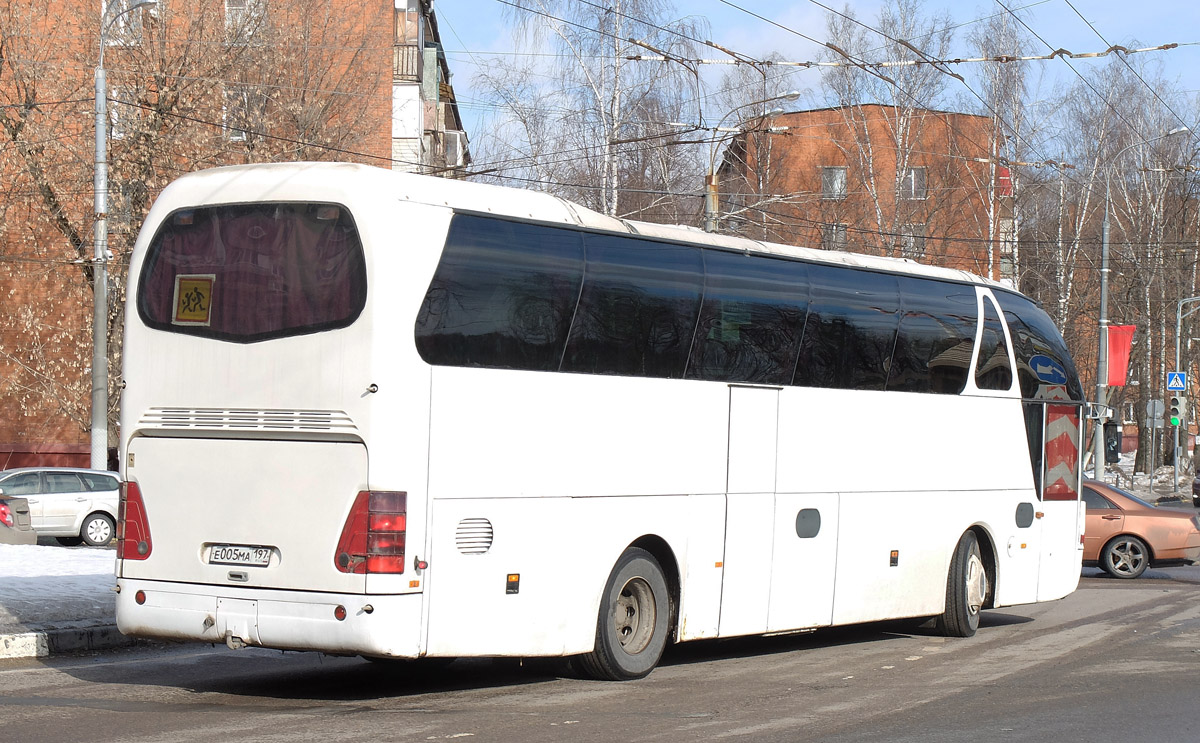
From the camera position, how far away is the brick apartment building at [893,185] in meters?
44.4

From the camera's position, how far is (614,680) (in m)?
10.1

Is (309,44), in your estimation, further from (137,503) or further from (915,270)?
(137,503)

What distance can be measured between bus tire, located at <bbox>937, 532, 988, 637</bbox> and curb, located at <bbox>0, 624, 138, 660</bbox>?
7311mm

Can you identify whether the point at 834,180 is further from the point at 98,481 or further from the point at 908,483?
the point at 908,483

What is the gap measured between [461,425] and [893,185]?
1569 inches

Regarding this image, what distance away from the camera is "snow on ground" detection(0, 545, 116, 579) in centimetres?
1562

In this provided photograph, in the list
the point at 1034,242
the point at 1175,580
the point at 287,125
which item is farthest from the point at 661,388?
the point at 1034,242

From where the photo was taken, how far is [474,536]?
9.03 m

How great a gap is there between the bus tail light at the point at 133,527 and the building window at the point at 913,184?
3801cm

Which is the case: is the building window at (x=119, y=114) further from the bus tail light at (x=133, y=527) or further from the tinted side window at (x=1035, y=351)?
the bus tail light at (x=133, y=527)

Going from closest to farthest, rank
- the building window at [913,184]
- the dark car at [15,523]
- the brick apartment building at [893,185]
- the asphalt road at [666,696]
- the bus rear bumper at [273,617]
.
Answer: the asphalt road at [666,696] < the bus rear bumper at [273,617] < the dark car at [15,523] < the brick apartment building at [893,185] < the building window at [913,184]

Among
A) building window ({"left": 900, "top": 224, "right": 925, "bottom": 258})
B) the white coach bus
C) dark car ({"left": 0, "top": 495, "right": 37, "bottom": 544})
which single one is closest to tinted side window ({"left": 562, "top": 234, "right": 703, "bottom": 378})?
the white coach bus

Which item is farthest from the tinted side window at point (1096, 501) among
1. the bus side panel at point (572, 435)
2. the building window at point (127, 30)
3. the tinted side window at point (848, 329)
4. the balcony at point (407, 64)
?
the balcony at point (407, 64)

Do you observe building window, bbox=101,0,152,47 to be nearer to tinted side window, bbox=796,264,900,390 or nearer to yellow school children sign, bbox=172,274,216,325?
tinted side window, bbox=796,264,900,390
